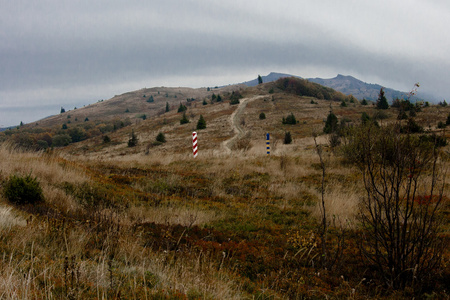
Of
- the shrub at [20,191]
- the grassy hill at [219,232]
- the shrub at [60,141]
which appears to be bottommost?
the grassy hill at [219,232]

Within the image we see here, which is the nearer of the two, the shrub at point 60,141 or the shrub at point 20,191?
the shrub at point 20,191

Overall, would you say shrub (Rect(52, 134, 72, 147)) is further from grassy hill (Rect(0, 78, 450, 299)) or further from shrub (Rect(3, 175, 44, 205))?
shrub (Rect(3, 175, 44, 205))

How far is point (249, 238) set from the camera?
14.7 ft

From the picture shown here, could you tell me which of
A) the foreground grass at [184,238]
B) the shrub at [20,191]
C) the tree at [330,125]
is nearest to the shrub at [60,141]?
the tree at [330,125]

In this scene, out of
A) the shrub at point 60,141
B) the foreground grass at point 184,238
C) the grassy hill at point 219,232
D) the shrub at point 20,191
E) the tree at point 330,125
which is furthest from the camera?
the shrub at point 60,141

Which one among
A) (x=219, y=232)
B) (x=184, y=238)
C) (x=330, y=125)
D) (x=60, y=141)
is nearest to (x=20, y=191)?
(x=184, y=238)

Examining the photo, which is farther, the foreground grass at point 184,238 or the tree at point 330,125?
the tree at point 330,125

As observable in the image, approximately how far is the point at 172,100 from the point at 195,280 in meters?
175

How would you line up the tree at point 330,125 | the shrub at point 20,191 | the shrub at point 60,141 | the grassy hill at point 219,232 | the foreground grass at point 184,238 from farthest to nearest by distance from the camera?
the shrub at point 60,141, the tree at point 330,125, the shrub at point 20,191, the grassy hill at point 219,232, the foreground grass at point 184,238

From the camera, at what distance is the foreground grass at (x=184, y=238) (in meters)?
2.26

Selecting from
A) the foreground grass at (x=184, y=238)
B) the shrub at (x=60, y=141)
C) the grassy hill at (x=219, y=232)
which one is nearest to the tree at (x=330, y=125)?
the grassy hill at (x=219, y=232)

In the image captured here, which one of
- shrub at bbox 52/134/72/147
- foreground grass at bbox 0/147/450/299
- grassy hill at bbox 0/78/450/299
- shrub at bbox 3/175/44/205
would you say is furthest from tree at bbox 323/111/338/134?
shrub at bbox 52/134/72/147

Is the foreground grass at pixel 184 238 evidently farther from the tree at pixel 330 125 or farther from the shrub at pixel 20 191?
the tree at pixel 330 125

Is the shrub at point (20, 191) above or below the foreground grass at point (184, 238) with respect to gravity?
above
